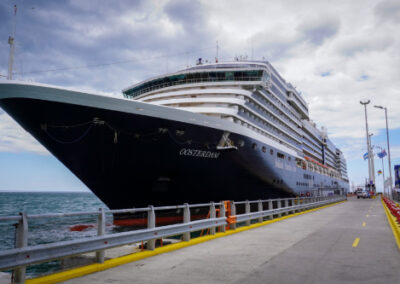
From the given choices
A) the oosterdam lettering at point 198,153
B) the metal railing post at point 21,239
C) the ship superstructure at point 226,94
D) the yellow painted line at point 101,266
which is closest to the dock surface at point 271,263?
the yellow painted line at point 101,266

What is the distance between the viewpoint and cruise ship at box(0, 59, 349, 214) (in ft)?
41.0

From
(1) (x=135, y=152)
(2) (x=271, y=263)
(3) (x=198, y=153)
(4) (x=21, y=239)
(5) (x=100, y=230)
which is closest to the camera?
(4) (x=21, y=239)

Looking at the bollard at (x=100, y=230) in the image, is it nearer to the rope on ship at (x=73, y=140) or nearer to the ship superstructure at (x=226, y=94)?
the rope on ship at (x=73, y=140)

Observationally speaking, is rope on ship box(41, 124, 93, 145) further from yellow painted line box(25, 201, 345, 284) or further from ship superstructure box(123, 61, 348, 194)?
ship superstructure box(123, 61, 348, 194)

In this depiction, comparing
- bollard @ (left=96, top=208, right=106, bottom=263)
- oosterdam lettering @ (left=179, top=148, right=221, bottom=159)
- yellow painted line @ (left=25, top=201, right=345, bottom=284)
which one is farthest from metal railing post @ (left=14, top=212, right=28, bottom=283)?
oosterdam lettering @ (left=179, top=148, right=221, bottom=159)

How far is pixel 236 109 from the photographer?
20516 millimetres

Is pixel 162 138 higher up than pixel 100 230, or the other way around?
pixel 162 138

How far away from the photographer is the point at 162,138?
1453cm

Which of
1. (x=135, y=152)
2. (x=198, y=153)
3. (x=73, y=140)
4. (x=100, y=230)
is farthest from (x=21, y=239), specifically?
(x=198, y=153)

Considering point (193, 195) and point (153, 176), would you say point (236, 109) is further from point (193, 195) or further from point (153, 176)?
point (153, 176)

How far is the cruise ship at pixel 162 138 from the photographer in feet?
41.0

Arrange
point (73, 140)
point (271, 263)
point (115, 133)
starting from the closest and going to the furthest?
point (271, 263) < point (73, 140) < point (115, 133)

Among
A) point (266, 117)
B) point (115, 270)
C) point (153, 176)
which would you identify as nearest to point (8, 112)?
point (153, 176)

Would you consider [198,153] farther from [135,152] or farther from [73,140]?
[73,140]
